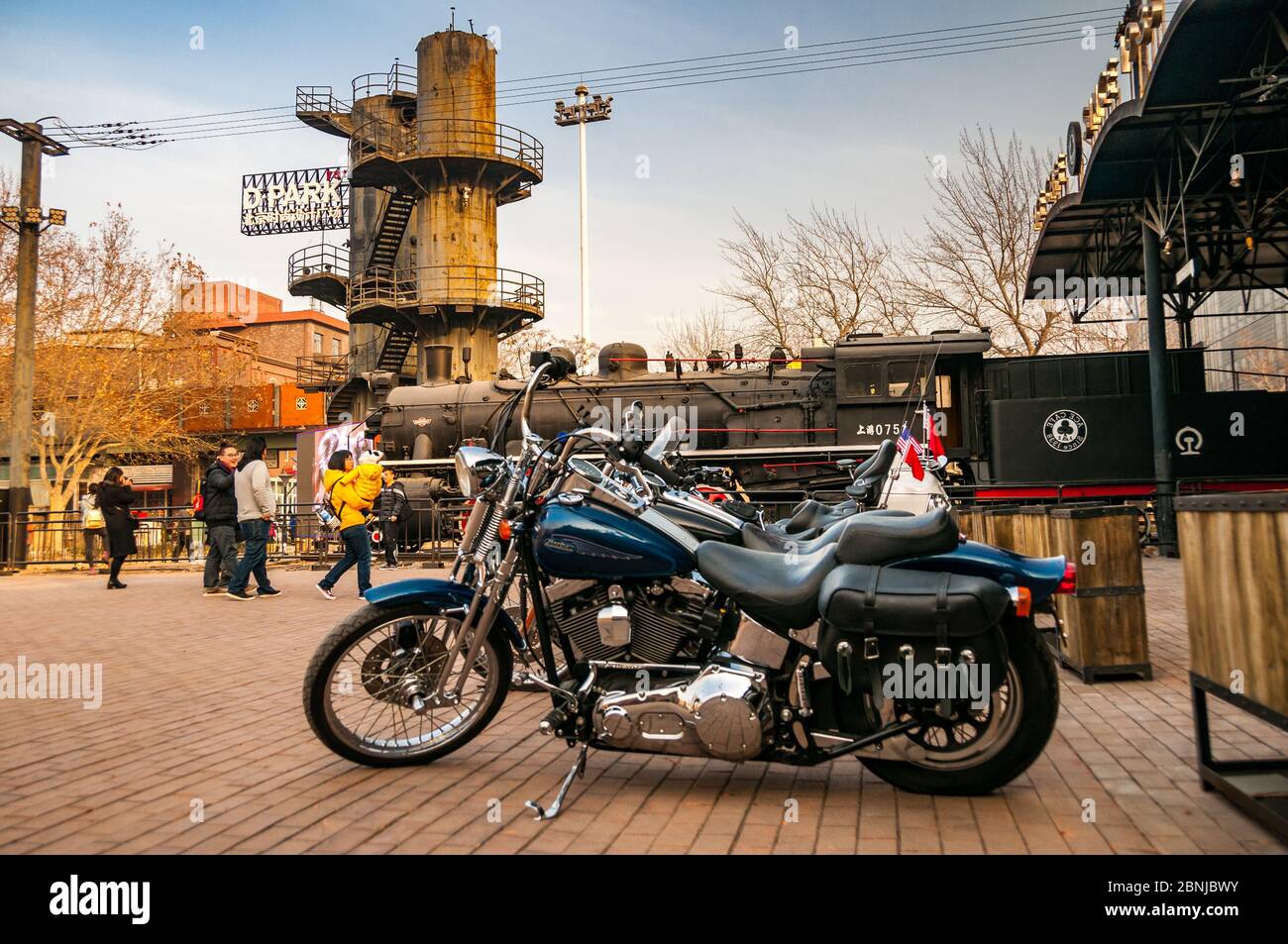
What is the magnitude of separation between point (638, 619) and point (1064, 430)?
48.2 ft

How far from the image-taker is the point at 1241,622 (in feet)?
10.4

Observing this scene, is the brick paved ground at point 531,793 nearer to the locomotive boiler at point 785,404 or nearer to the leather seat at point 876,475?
the leather seat at point 876,475

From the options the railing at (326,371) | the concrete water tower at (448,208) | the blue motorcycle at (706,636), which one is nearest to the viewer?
the blue motorcycle at (706,636)

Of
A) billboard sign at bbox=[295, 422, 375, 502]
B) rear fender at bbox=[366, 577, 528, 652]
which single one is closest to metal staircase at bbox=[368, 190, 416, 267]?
billboard sign at bbox=[295, 422, 375, 502]

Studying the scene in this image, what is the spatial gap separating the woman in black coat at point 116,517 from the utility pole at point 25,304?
20.2 ft

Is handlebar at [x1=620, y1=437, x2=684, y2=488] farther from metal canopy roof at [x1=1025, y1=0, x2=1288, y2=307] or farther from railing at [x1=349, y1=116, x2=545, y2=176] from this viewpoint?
railing at [x1=349, y1=116, x2=545, y2=176]

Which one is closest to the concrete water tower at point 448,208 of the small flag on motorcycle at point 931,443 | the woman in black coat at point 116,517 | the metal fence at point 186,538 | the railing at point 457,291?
the railing at point 457,291

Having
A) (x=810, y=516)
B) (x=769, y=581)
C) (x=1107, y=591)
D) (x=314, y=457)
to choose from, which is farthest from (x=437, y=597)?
(x=314, y=457)

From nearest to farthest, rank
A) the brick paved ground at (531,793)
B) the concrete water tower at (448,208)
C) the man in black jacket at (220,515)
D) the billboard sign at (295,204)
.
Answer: the brick paved ground at (531,793)
the man in black jacket at (220,515)
the concrete water tower at (448,208)
the billboard sign at (295,204)

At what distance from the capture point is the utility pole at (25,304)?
19031 mm

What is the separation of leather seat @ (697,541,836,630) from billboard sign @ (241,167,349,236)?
190ft

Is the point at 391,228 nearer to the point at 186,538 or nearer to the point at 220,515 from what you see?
the point at 186,538

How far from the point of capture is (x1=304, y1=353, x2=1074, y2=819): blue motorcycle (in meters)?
3.41
